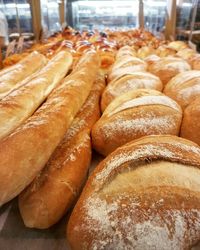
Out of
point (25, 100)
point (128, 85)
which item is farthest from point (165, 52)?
point (25, 100)

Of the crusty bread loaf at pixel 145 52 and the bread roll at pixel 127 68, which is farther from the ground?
the bread roll at pixel 127 68

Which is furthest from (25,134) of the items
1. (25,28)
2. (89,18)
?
(89,18)

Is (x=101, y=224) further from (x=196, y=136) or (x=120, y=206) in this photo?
(x=196, y=136)

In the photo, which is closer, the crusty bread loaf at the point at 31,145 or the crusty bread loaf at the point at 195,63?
the crusty bread loaf at the point at 31,145

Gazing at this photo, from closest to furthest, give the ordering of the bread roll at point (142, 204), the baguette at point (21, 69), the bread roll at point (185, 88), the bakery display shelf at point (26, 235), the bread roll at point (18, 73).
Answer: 1. the bread roll at point (142, 204)
2. the bakery display shelf at point (26, 235)
3. the bread roll at point (185, 88)
4. the bread roll at point (18, 73)
5. the baguette at point (21, 69)

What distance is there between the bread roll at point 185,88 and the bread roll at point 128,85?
0.09 metres

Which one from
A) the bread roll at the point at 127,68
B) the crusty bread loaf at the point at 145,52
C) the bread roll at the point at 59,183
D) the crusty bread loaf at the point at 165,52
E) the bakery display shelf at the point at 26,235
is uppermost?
the bread roll at the point at 127,68

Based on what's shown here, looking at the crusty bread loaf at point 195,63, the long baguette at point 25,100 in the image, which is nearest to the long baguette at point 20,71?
the long baguette at point 25,100

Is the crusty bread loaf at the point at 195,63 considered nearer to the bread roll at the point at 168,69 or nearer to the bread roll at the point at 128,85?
the bread roll at the point at 168,69

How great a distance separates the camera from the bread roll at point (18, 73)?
1261 mm

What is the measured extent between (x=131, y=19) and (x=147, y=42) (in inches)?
89.6

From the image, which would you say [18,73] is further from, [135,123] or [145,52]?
[145,52]

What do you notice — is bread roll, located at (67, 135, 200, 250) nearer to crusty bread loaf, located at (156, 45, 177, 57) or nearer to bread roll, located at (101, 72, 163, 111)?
bread roll, located at (101, 72, 163, 111)

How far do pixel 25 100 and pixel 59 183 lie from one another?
433 millimetres
